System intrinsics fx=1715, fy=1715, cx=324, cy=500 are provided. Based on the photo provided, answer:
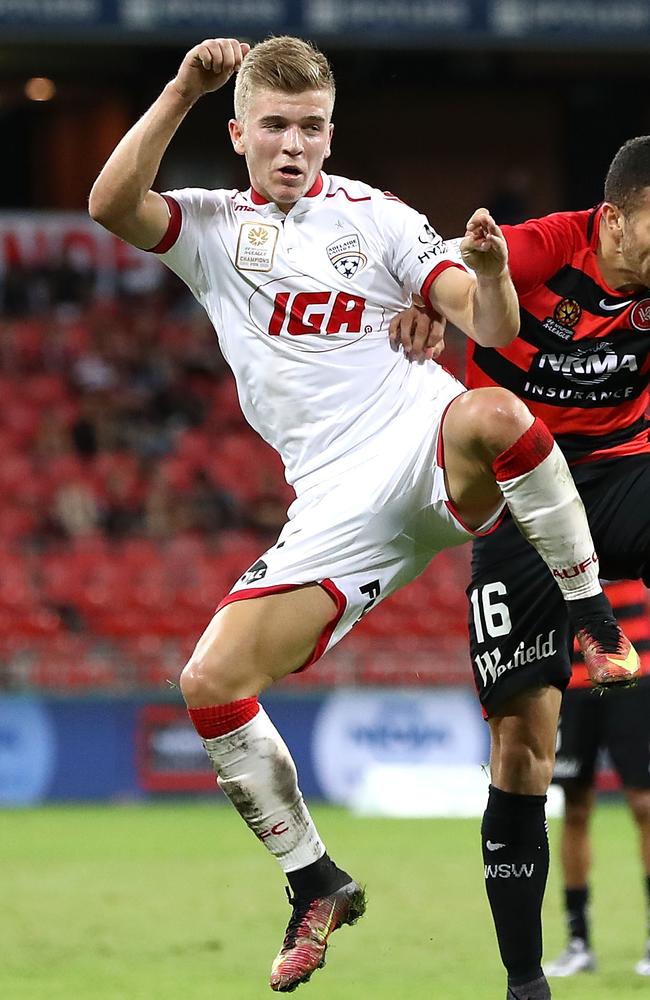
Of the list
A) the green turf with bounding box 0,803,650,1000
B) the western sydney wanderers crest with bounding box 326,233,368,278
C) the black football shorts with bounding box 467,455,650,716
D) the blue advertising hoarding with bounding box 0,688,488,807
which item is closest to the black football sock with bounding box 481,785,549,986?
the black football shorts with bounding box 467,455,650,716

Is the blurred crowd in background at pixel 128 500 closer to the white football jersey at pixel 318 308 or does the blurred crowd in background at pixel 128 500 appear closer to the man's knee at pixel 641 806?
the man's knee at pixel 641 806

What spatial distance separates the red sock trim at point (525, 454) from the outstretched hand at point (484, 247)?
41 cm

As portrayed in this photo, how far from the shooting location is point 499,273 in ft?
14.0

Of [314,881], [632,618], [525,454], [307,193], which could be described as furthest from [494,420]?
[632,618]

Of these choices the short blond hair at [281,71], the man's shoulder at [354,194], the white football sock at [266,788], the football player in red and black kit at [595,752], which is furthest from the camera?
the football player in red and black kit at [595,752]

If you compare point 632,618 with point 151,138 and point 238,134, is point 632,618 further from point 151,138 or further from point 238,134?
point 151,138

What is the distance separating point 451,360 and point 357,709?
509cm

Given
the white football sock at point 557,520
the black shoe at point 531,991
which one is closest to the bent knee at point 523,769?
the black shoe at point 531,991

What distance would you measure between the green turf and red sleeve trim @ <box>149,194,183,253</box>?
Result: 2318 millimetres

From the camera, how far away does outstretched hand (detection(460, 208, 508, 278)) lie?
4164mm

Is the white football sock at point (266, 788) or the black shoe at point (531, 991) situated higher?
the white football sock at point (266, 788)

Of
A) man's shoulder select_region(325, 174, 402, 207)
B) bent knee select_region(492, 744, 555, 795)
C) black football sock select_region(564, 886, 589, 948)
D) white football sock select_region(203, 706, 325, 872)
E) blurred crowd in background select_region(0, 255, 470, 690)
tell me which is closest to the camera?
white football sock select_region(203, 706, 325, 872)

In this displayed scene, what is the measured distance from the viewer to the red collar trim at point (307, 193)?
4789 mm

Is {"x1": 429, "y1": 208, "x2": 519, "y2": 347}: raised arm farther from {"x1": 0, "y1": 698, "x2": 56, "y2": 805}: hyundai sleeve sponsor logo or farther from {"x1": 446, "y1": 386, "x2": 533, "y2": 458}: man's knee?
{"x1": 0, "y1": 698, "x2": 56, "y2": 805}: hyundai sleeve sponsor logo
